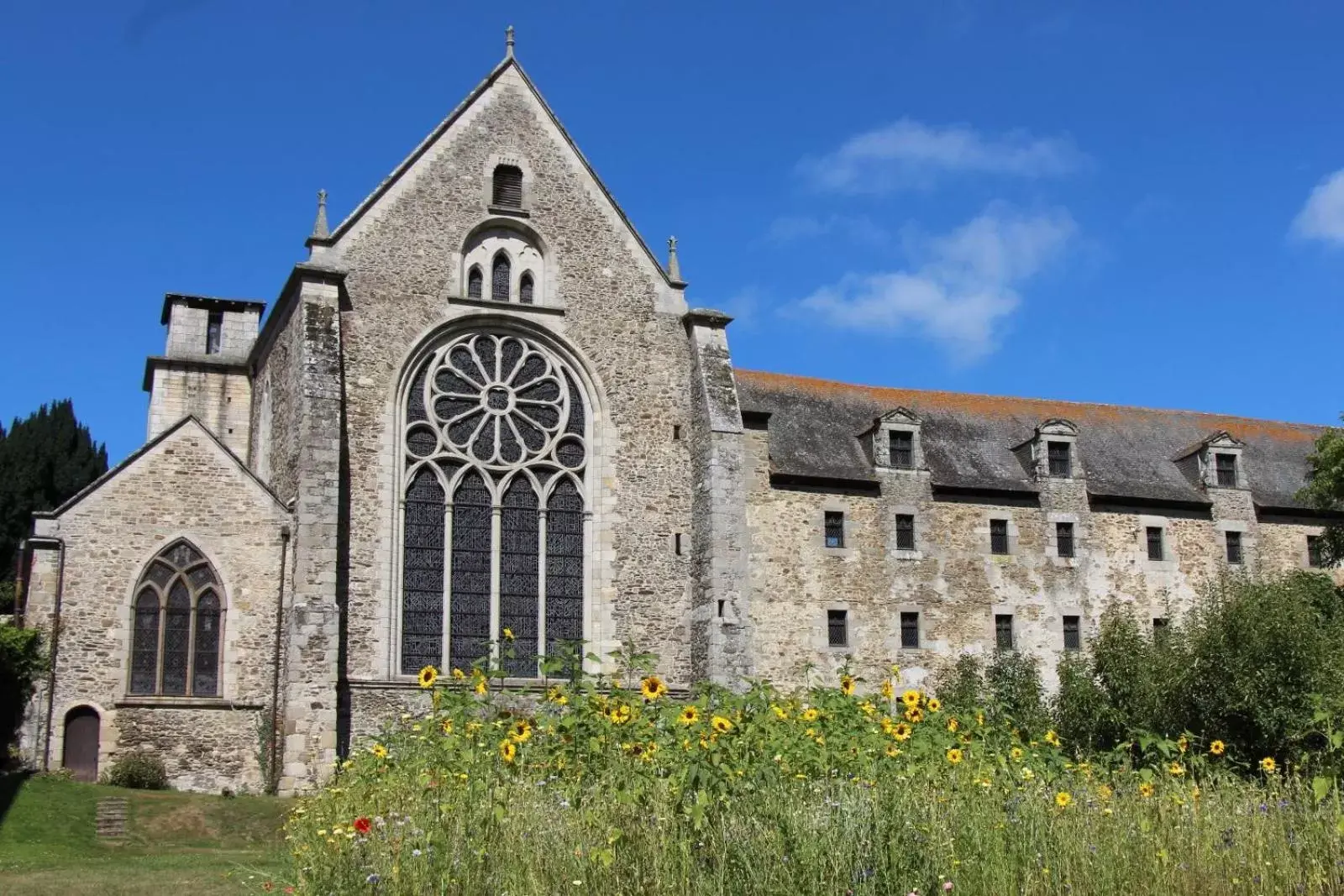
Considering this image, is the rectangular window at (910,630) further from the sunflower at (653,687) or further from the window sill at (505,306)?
the sunflower at (653,687)

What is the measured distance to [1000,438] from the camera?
111 ft

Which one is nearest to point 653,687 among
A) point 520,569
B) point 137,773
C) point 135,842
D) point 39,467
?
point 135,842

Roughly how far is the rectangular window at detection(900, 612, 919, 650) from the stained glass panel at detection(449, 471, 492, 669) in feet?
31.0

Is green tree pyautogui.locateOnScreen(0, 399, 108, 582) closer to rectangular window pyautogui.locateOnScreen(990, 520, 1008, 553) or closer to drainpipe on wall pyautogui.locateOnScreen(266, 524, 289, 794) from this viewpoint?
drainpipe on wall pyautogui.locateOnScreen(266, 524, 289, 794)

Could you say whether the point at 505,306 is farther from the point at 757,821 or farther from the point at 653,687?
the point at 757,821

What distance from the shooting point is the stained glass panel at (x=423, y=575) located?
24.5 meters

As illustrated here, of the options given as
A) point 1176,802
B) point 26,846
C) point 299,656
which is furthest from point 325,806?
point 299,656

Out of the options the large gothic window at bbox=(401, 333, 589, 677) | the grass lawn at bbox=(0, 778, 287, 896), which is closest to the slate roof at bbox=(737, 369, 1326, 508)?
the large gothic window at bbox=(401, 333, 589, 677)

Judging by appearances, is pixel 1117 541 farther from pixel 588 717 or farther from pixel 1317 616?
pixel 588 717

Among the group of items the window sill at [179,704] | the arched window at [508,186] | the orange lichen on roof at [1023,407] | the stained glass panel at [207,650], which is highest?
the arched window at [508,186]

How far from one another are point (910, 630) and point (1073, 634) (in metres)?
4.08

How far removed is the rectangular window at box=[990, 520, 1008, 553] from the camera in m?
31.1

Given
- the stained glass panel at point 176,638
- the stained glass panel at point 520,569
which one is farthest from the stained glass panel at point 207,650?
the stained glass panel at point 520,569

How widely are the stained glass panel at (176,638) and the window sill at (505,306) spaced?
23.6 feet
